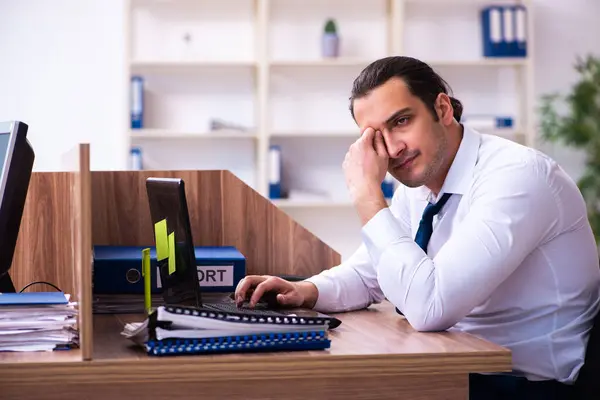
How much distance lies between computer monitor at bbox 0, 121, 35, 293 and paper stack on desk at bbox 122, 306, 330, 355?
505mm

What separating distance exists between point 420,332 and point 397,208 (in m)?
0.63

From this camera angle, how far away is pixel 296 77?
212 inches

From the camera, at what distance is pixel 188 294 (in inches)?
66.9

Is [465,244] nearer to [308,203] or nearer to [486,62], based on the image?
A: [308,203]

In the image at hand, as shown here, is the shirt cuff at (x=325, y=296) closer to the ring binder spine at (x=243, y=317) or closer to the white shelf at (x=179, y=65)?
the ring binder spine at (x=243, y=317)

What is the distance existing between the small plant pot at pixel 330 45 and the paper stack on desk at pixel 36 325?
154 inches

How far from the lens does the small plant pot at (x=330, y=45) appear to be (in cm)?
521

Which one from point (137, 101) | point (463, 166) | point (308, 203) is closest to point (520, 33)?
point (308, 203)

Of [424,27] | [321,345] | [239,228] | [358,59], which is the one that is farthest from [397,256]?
[424,27]

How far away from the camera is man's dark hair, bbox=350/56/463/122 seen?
1.95 m

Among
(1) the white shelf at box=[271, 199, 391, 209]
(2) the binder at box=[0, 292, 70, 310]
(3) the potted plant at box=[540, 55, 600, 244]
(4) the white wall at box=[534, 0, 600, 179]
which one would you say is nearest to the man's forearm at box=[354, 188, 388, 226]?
(2) the binder at box=[0, 292, 70, 310]

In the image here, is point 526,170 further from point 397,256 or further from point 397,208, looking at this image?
point 397,208

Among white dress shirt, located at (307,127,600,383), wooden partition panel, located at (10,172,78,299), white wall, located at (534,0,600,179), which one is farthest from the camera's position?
white wall, located at (534,0,600,179)

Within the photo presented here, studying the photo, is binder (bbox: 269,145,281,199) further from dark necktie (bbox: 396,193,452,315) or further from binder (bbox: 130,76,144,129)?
dark necktie (bbox: 396,193,452,315)
